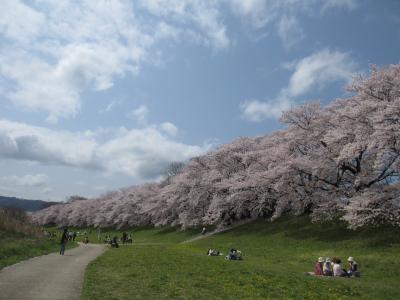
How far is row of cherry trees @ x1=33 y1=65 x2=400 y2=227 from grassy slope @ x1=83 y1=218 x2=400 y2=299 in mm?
2256

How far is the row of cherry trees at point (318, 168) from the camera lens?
29750 millimetres

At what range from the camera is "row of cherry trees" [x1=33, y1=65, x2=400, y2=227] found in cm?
2975

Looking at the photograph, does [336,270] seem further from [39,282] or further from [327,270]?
[39,282]

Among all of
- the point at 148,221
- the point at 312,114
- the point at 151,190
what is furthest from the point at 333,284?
the point at 151,190

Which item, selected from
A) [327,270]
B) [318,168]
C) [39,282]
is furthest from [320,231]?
[39,282]

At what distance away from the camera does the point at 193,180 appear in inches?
2491

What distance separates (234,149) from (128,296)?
47.8 meters

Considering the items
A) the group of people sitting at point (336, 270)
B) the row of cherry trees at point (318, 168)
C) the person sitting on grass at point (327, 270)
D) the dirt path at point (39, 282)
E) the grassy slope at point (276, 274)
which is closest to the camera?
the dirt path at point (39, 282)

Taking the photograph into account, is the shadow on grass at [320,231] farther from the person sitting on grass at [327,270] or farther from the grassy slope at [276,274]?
the person sitting on grass at [327,270]

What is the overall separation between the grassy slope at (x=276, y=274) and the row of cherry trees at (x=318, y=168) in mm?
2256

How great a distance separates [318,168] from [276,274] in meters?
20.0

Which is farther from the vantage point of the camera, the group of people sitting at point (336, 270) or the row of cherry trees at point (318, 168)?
the row of cherry trees at point (318, 168)

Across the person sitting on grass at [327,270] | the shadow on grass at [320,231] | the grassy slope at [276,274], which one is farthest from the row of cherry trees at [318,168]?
the person sitting on grass at [327,270]

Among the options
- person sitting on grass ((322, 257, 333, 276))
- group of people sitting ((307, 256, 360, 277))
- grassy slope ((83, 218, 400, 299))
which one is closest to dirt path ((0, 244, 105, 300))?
grassy slope ((83, 218, 400, 299))
